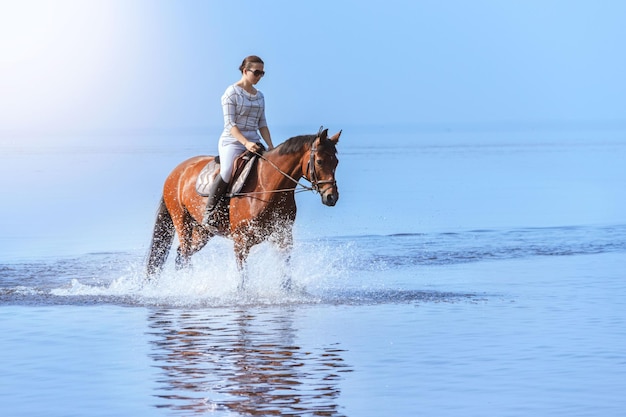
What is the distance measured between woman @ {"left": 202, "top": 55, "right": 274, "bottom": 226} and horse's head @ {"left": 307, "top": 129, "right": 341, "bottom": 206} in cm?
78

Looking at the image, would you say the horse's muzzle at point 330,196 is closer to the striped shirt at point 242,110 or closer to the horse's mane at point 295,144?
the horse's mane at point 295,144

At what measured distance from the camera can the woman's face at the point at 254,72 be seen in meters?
14.0

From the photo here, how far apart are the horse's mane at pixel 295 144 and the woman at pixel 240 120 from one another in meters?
0.31

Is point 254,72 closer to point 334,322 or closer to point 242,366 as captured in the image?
point 334,322

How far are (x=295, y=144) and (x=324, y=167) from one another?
0.55 metres

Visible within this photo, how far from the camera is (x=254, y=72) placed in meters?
14.0

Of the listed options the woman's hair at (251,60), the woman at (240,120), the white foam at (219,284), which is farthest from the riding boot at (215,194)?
the woman's hair at (251,60)

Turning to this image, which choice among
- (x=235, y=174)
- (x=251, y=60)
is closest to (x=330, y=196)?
(x=235, y=174)

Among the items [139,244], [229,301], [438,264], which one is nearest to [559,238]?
[438,264]

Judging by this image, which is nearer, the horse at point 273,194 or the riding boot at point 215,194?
the horse at point 273,194

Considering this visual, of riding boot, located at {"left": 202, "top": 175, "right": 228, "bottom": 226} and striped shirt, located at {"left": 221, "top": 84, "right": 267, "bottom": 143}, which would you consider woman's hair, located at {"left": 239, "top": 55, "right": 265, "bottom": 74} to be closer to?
striped shirt, located at {"left": 221, "top": 84, "right": 267, "bottom": 143}

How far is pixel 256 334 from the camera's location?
1187 centimetres

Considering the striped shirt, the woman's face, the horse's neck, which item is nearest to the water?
the horse's neck

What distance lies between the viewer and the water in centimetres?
911
